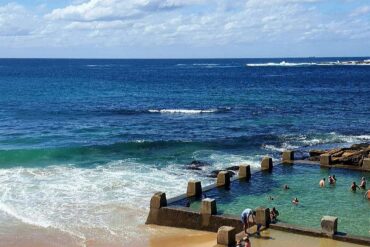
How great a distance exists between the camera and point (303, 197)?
1089 inches

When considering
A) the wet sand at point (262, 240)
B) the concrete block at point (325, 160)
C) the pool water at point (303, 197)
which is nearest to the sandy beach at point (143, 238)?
the wet sand at point (262, 240)

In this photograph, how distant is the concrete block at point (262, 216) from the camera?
2220 centimetres

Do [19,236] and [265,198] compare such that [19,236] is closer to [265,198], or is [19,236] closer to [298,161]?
[265,198]

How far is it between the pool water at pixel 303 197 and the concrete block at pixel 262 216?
1.55 meters

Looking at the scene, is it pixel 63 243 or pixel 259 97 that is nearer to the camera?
pixel 63 243

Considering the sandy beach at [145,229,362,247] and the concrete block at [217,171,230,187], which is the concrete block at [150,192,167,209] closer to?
the sandy beach at [145,229,362,247]

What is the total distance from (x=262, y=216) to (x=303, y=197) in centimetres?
598

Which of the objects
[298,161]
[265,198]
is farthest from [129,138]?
[265,198]

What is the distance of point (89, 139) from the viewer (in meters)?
51.4

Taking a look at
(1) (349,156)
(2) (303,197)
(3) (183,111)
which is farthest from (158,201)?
(3) (183,111)

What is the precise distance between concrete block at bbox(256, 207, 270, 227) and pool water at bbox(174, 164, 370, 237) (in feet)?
5.09

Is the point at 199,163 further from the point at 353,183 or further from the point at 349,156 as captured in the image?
the point at 353,183

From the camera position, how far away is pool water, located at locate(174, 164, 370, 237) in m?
24.1

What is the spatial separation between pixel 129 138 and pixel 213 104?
33748 millimetres
